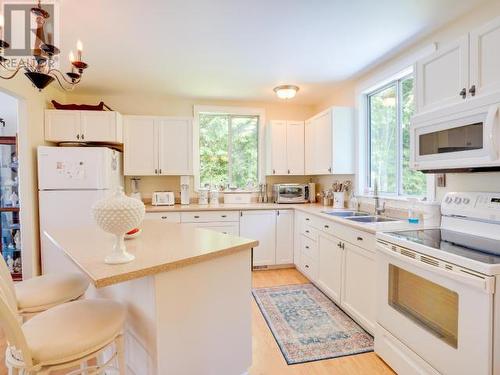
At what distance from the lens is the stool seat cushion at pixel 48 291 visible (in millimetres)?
1558

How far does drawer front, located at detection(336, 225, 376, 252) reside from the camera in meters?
2.16

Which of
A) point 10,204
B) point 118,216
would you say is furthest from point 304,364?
point 10,204

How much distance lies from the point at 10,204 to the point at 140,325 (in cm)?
328

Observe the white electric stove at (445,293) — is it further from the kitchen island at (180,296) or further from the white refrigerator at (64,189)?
the white refrigerator at (64,189)

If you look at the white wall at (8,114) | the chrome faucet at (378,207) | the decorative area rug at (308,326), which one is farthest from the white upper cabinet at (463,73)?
the white wall at (8,114)

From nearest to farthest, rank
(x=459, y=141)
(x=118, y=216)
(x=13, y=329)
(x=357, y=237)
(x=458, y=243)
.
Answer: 1. (x=13, y=329)
2. (x=118, y=216)
3. (x=458, y=243)
4. (x=459, y=141)
5. (x=357, y=237)

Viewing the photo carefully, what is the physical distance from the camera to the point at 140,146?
3.97 m

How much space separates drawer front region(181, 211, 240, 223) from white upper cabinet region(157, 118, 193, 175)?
2.22 feet

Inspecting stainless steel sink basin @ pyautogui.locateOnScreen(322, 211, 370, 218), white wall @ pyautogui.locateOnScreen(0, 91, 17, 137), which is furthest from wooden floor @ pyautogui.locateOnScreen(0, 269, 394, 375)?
white wall @ pyautogui.locateOnScreen(0, 91, 17, 137)

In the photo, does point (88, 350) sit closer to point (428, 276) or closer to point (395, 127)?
point (428, 276)

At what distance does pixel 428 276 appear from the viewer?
1563 mm

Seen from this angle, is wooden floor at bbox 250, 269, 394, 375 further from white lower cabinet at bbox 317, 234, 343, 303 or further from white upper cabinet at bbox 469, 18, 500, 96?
white upper cabinet at bbox 469, 18, 500, 96

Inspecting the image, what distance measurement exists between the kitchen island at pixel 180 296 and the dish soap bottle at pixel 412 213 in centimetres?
142

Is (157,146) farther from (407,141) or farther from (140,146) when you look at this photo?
(407,141)
